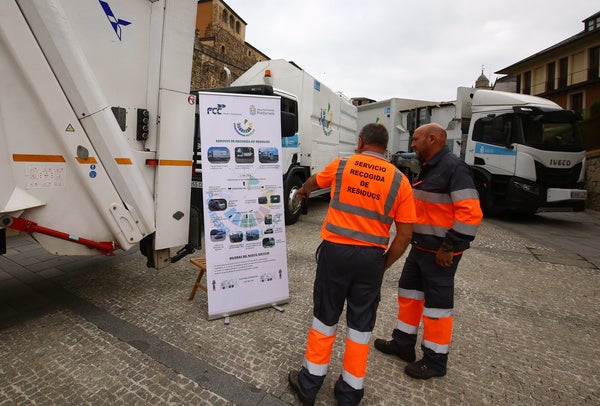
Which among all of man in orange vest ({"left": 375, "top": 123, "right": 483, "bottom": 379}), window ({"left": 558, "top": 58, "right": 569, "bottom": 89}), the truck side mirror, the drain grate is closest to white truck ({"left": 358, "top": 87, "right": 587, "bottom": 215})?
the drain grate

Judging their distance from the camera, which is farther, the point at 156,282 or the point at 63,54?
the point at 156,282

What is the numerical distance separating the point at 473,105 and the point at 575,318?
633 centimetres

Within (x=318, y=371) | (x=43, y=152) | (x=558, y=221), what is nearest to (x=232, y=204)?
(x=43, y=152)

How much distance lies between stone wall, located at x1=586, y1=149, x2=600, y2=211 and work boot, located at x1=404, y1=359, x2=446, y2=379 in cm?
1212

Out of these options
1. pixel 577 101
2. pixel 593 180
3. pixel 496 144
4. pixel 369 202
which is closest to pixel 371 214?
pixel 369 202

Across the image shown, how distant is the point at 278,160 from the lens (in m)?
3.29

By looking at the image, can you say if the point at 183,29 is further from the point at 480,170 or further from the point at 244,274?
the point at 480,170

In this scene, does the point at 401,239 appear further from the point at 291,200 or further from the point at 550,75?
the point at 550,75

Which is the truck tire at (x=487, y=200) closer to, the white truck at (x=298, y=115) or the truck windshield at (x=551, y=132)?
the truck windshield at (x=551, y=132)

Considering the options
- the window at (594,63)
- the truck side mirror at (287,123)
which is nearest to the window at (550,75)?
the window at (594,63)

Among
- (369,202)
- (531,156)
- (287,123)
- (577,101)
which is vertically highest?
(577,101)

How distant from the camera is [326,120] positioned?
7906 millimetres

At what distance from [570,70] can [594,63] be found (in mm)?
1792

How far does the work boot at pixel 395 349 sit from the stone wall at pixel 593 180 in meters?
12.1
